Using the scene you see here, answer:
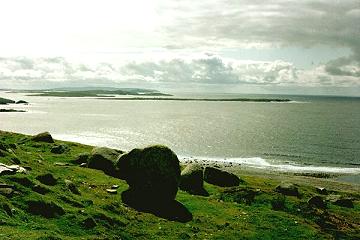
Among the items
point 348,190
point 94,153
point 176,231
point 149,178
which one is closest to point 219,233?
point 176,231

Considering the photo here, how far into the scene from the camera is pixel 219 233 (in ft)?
105

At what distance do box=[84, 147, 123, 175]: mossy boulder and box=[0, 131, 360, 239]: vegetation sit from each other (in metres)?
1.28

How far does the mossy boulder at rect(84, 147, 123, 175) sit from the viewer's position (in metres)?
48.0

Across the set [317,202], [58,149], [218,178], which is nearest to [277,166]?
[218,178]

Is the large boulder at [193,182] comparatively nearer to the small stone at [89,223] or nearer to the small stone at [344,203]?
the small stone at [89,223]

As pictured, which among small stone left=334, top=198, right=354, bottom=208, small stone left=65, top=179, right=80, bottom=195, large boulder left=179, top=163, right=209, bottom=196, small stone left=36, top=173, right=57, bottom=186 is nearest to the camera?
small stone left=36, top=173, right=57, bottom=186

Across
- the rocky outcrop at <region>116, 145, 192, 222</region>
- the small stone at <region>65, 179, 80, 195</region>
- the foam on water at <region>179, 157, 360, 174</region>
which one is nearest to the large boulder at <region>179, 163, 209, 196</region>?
the rocky outcrop at <region>116, 145, 192, 222</region>

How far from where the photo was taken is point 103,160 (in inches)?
1919

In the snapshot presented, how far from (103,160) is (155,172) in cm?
1274

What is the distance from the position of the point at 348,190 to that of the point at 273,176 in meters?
15.3

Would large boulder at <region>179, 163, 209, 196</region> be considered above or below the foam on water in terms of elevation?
above

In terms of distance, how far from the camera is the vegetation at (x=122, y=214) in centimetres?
2695

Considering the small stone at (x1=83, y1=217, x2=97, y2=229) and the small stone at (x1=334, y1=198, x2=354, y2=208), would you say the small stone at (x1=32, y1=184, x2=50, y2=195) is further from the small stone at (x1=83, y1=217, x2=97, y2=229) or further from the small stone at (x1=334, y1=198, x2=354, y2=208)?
the small stone at (x1=334, y1=198, x2=354, y2=208)

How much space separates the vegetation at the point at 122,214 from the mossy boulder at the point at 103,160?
1281mm
